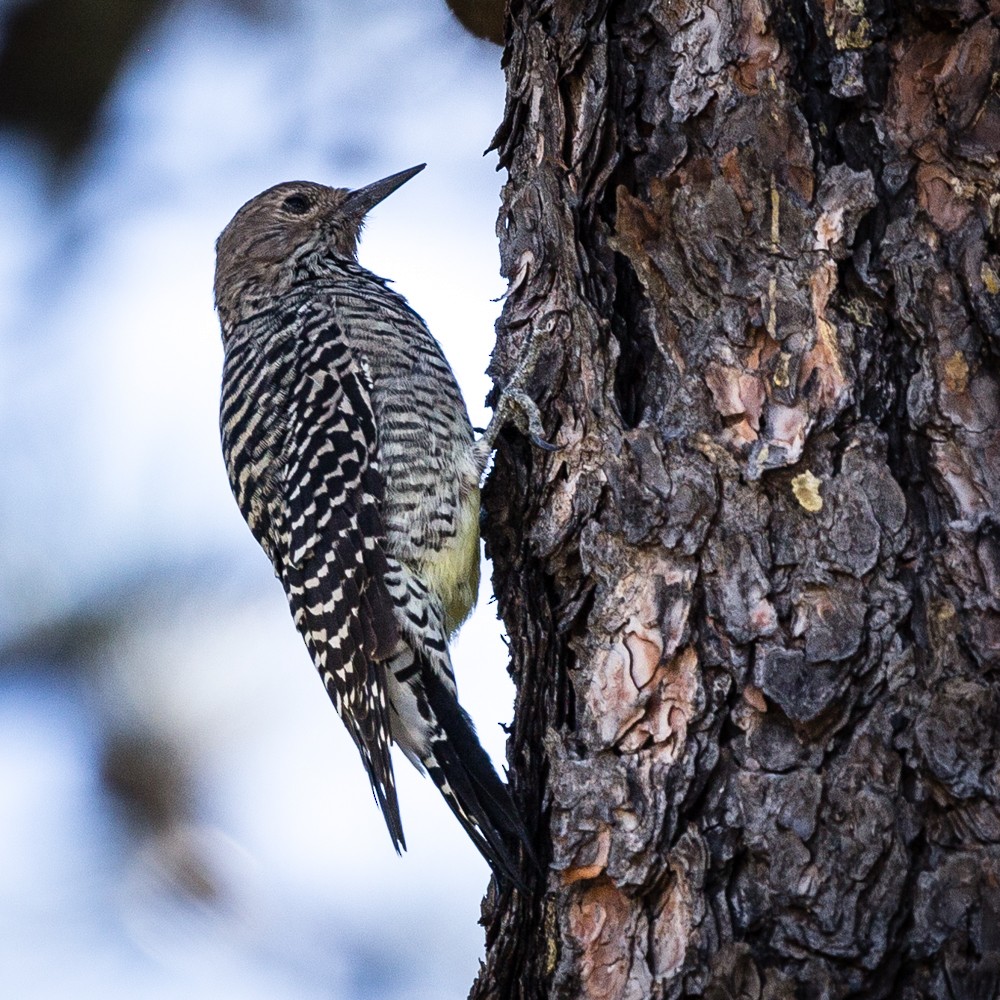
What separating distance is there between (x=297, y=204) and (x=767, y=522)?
2.90 m

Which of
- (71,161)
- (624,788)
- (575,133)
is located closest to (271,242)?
(71,161)

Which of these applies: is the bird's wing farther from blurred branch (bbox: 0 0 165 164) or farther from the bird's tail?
blurred branch (bbox: 0 0 165 164)

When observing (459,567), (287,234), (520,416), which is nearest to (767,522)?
(520,416)

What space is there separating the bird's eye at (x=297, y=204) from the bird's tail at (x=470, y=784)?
6.96ft

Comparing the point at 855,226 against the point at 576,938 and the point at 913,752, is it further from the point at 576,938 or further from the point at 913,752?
the point at 576,938

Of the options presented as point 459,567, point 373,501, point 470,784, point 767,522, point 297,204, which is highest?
point 297,204

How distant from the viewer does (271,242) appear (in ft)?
15.7

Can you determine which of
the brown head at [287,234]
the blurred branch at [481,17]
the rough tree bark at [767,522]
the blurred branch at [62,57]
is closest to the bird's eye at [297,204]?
the brown head at [287,234]

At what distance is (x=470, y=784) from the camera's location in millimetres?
3064

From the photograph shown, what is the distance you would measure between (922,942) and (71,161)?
10.5ft

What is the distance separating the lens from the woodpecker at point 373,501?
340cm

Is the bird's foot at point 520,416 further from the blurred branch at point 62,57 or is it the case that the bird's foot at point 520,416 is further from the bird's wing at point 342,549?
the blurred branch at point 62,57

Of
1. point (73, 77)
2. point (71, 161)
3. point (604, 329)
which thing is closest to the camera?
point (604, 329)

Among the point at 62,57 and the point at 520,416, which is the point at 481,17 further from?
the point at 520,416
